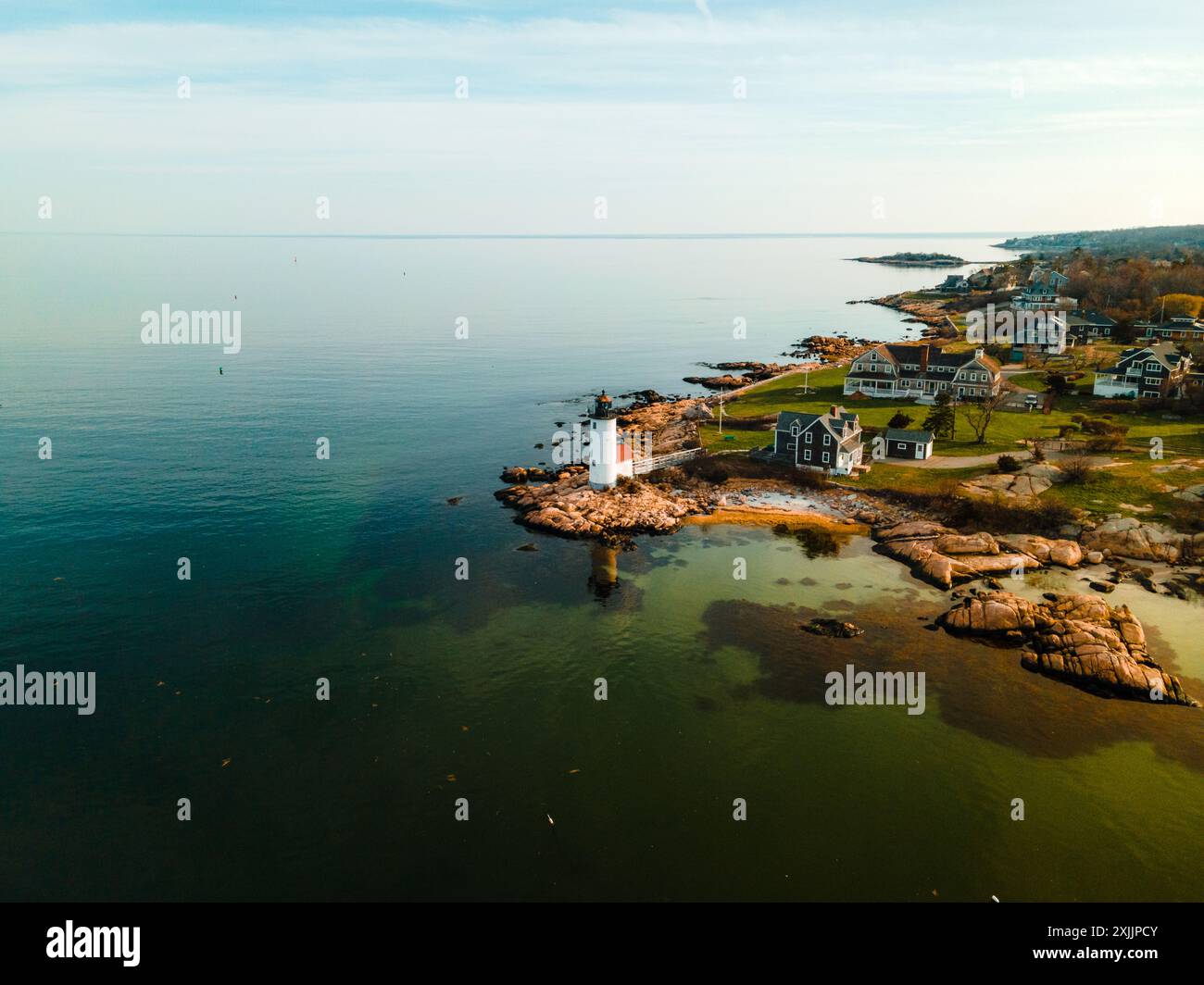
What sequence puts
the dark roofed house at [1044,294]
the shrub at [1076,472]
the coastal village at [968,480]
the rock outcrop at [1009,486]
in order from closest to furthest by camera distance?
the coastal village at [968,480], the rock outcrop at [1009,486], the shrub at [1076,472], the dark roofed house at [1044,294]

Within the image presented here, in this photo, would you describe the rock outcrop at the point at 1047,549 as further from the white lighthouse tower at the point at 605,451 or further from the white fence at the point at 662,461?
the white lighthouse tower at the point at 605,451

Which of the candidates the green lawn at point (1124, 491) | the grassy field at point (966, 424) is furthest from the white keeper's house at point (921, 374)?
the green lawn at point (1124, 491)

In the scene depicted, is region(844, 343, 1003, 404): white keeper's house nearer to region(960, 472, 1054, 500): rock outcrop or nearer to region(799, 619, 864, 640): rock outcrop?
region(960, 472, 1054, 500): rock outcrop

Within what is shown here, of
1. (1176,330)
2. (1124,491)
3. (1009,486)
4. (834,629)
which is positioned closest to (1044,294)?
(1176,330)

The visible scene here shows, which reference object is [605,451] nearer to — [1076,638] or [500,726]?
[500,726]
